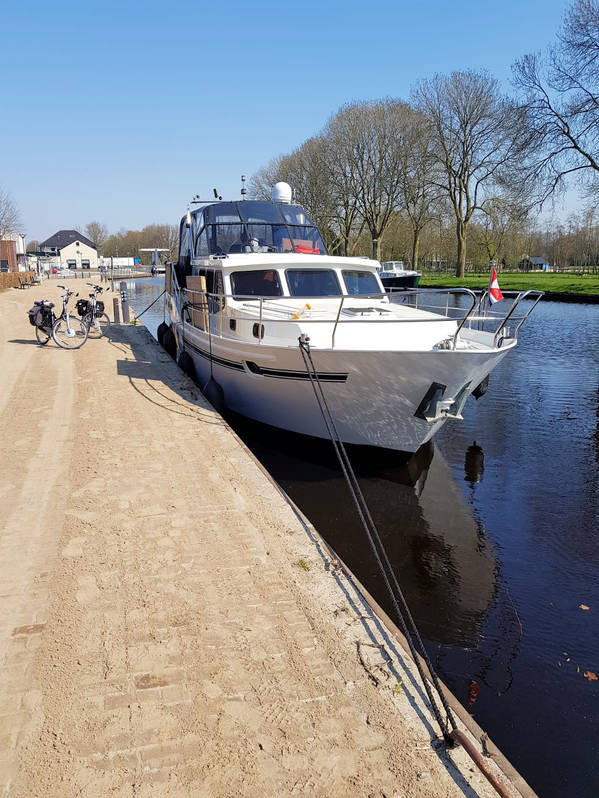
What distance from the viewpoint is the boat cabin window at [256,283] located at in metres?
9.17

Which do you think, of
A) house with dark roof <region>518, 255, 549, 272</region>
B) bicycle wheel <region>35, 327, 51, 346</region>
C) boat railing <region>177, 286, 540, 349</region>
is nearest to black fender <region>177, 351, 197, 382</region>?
boat railing <region>177, 286, 540, 349</region>

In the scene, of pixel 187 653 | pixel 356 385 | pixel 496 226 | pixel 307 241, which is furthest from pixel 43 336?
pixel 496 226

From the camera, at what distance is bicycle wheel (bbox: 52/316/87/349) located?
13.0 m

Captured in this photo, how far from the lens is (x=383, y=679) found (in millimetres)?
3178

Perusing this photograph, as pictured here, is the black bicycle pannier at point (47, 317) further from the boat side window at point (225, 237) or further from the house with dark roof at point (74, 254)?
the house with dark roof at point (74, 254)

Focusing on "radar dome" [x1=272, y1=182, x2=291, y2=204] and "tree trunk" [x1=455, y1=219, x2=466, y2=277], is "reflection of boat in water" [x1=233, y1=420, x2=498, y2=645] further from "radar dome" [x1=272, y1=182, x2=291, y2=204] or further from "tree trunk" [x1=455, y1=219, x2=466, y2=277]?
"tree trunk" [x1=455, y1=219, x2=466, y2=277]

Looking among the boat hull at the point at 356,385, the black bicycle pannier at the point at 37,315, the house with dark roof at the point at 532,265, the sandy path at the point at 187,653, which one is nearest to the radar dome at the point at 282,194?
the boat hull at the point at 356,385

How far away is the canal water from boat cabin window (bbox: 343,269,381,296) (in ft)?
8.96

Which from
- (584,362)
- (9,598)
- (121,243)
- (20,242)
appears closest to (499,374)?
(584,362)

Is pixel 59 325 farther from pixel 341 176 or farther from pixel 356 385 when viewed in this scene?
pixel 341 176

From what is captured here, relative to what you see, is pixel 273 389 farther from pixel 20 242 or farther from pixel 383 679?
pixel 20 242

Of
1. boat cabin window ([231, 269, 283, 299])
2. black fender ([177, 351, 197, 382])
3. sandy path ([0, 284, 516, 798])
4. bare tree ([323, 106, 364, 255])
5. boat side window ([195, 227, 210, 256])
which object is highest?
bare tree ([323, 106, 364, 255])

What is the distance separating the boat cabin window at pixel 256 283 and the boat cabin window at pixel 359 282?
3.92 feet

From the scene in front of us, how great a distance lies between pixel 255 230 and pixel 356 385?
198 inches
